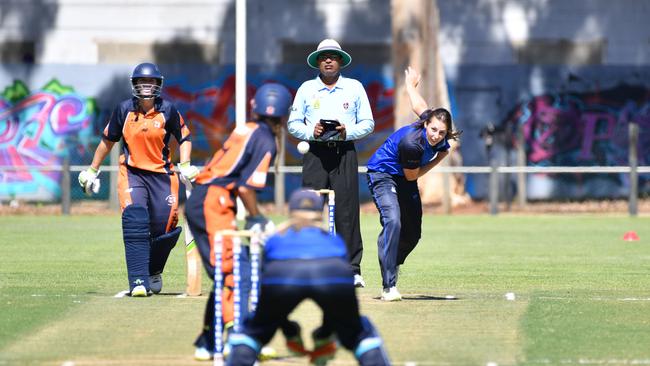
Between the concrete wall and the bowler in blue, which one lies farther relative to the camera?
the concrete wall

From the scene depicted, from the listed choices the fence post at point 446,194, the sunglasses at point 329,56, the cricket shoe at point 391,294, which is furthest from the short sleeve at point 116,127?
the fence post at point 446,194

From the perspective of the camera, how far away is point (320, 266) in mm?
8219

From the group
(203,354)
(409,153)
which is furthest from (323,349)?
(409,153)

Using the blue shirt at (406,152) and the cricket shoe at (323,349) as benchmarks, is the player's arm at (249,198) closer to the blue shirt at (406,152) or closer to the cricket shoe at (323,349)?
the cricket shoe at (323,349)

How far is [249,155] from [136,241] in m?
3.92

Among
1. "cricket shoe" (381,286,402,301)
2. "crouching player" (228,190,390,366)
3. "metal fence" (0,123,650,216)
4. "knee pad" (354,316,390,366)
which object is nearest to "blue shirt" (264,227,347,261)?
"crouching player" (228,190,390,366)

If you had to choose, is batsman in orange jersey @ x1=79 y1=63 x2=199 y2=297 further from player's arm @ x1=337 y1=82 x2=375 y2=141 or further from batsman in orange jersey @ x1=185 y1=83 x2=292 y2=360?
batsman in orange jersey @ x1=185 y1=83 x2=292 y2=360

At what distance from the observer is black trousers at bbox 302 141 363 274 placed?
14000 millimetres

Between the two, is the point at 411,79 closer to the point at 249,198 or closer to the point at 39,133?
the point at 249,198

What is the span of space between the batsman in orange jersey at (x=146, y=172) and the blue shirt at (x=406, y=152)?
1681mm

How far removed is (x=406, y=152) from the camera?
42.4 feet

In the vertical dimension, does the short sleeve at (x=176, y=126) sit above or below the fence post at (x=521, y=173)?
above

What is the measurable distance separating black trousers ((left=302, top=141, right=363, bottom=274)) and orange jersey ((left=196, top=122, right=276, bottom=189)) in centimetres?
405

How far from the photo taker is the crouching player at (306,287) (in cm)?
822
